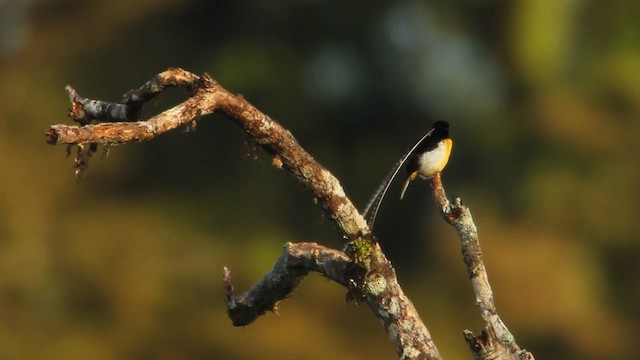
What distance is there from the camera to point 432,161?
290 inches

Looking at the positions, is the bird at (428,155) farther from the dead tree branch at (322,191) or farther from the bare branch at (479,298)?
the dead tree branch at (322,191)

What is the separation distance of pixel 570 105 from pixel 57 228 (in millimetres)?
11035

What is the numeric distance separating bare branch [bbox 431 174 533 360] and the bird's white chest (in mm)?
300

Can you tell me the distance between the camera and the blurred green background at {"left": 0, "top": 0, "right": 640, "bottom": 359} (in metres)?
26.0

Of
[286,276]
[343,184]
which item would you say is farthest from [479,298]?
[343,184]

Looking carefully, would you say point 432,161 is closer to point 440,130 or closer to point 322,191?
point 440,130

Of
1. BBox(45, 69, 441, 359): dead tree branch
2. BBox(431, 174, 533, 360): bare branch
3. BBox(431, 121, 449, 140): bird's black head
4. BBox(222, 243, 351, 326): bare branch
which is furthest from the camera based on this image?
BBox(431, 121, 449, 140): bird's black head

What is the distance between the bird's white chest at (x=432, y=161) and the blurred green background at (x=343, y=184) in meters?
17.4

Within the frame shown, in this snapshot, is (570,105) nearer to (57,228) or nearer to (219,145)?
(219,145)

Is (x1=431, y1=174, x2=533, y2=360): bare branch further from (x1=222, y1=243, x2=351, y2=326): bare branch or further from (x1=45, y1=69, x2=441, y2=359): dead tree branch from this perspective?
(x1=222, y1=243, x2=351, y2=326): bare branch

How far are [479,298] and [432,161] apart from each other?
34.6 inches

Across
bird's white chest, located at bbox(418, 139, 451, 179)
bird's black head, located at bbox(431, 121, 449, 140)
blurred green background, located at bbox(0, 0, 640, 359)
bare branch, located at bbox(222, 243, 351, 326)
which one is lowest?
bare branch, located at bbox(222, 243, 351, 326)

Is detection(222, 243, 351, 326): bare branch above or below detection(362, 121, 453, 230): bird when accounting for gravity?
below

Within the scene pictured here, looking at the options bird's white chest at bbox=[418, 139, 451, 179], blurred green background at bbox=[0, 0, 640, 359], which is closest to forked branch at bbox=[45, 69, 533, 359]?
bird's white chest at bbox=[418, 139, 451, 179]
